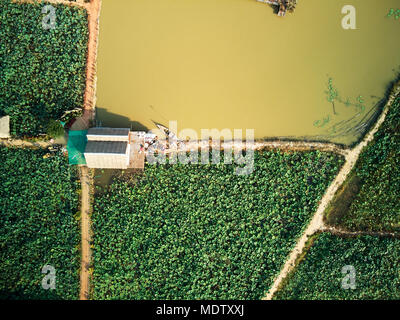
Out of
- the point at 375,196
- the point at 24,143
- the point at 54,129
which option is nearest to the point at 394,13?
the point at 375,196

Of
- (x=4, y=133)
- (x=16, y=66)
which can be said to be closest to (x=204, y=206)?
(x=4, y=133)

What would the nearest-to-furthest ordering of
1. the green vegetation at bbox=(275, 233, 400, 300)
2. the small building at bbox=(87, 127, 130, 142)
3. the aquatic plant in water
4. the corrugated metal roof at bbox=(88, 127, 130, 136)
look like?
the small building at bbox=(87, 127, 130, 142) → the corrugated metal roof at bbox=(88, 127, 130, 136) → the green vegetation at bbox=(275, 233, 400, 300) → the aquatic plant in water

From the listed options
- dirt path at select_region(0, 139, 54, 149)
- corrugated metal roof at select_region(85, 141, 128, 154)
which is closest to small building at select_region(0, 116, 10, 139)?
dirt path at select_region(0, 139, 54, 149)

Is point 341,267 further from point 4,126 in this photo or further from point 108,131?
point 4,126

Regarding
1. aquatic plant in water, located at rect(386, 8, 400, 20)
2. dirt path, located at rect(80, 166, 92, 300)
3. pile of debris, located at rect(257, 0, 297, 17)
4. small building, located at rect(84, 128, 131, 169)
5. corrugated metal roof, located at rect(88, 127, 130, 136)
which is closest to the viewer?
small building, located at rect(84, 128, 131, 169)

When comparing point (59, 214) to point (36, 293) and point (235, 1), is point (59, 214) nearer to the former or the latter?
point (36, 293)

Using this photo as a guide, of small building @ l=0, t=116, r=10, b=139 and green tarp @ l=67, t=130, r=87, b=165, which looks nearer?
small building @ l=0, t=116, r=10, b=139

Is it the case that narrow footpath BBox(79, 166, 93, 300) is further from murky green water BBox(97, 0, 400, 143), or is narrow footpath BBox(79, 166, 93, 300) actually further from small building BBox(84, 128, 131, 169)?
murky green water BBox(97, 0, 400, 143)
